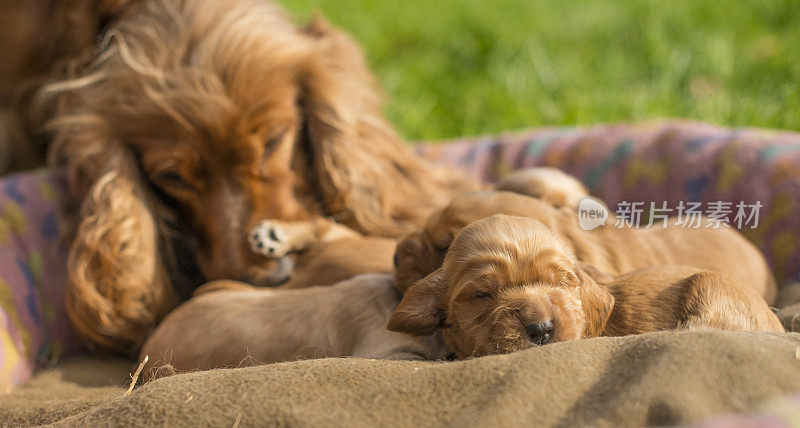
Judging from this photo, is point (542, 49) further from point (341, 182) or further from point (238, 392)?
point (238, 392)

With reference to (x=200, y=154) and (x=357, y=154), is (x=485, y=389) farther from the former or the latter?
(x=357, y=154)

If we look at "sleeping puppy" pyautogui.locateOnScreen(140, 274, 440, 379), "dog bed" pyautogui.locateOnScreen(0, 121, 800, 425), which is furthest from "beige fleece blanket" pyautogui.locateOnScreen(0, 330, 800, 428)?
"sleeping puppy" pyautogui.locateOnScreen(140, 274, 440, 379)

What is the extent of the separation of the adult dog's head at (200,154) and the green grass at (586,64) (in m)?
0.97

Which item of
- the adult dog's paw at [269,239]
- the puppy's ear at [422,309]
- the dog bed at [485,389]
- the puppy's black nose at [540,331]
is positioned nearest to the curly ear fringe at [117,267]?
the dog bed at [485,389]

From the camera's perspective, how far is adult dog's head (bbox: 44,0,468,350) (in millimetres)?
2568

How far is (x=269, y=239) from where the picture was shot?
255 centimetres

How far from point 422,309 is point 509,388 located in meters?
0.40

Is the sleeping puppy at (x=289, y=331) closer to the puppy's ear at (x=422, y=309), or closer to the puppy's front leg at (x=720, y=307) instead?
the puppy's ear at (x=422, y=309)

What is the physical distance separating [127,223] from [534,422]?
1.86 meters

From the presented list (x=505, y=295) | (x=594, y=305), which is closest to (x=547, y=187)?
(x=594, y=305)

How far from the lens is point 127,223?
2.76 meters

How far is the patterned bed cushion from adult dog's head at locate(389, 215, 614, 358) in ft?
4.28

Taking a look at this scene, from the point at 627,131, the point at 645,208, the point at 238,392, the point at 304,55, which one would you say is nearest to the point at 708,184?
the point at 645,208

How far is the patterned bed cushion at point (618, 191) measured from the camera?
2.68 m
